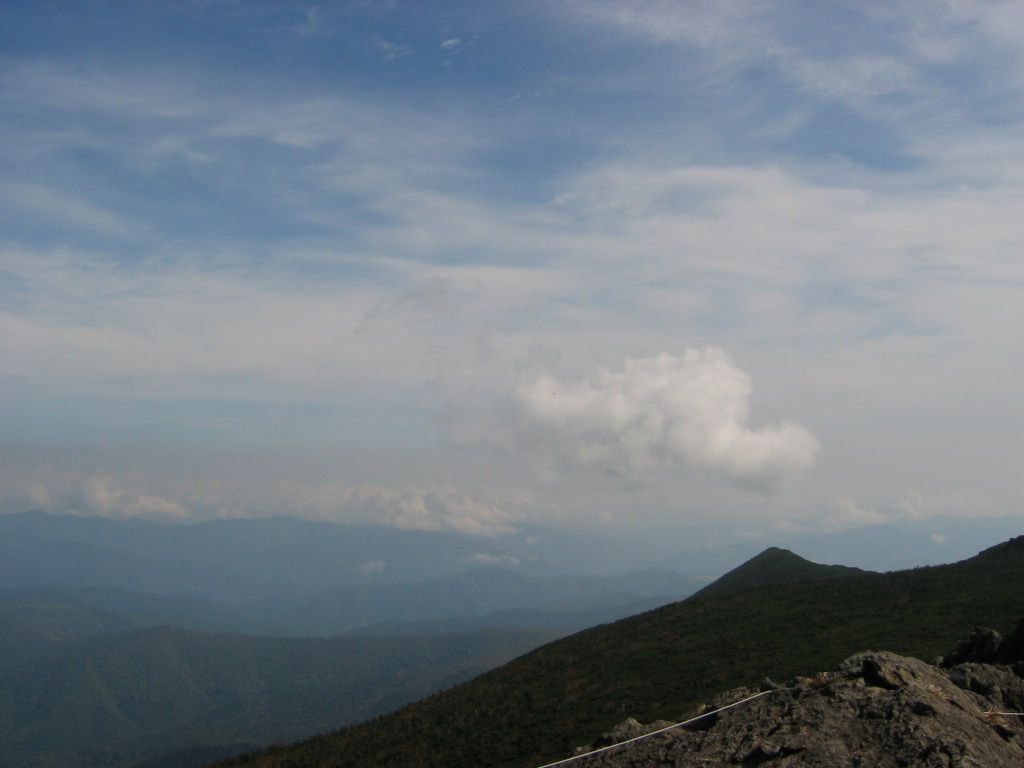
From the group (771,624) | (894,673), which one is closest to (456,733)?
(771,624)

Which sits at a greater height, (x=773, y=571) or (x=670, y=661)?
(x=773, y=571)

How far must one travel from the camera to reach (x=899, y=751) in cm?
1091

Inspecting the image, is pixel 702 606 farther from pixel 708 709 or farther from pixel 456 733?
pixel 708 709

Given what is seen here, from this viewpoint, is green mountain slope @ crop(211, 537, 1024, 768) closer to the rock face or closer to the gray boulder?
the rock face

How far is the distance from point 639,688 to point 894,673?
32.0 meters

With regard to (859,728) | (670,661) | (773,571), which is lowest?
(670,661)

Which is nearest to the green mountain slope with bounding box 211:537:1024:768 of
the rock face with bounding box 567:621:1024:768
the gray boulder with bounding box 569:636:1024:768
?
the rock face with bounding box 567:621:1024:768

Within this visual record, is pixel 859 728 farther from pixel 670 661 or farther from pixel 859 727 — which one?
pixel 670 661

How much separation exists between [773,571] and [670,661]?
4521 cm

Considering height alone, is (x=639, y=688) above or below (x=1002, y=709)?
below

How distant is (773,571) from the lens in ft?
284

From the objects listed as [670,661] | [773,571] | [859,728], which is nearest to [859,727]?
[859,728]

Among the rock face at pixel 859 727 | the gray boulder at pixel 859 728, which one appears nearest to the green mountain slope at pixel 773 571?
the rock face at pixel 859 727

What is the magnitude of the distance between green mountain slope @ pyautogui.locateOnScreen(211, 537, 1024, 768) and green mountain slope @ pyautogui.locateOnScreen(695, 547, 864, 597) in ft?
60.9
